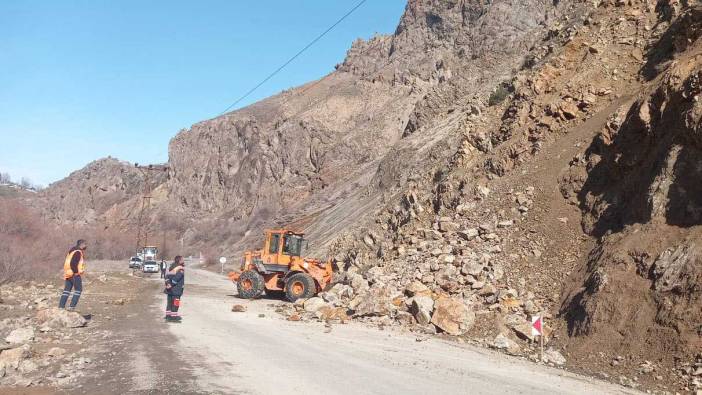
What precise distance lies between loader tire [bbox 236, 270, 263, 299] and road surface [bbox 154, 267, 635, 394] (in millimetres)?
7213

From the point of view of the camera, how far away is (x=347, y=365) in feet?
28.8

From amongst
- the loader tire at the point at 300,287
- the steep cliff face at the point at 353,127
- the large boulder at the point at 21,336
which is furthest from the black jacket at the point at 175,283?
the steep cliff face at the point at 353,127

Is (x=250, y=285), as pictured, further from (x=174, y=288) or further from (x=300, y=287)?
(x=174, y=288)

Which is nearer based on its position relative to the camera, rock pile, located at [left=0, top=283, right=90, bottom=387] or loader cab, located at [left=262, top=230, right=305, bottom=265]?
rock pile, located at [left=0, top=283, right=90, bottom=387]

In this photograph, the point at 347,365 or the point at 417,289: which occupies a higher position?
the point at 417,289

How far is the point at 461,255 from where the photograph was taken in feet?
50.6

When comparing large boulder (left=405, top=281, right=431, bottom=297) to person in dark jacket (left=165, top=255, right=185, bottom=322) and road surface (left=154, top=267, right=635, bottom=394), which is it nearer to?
road surface (left=154, top=267, right=635, bottom=394)

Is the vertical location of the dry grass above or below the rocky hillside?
below

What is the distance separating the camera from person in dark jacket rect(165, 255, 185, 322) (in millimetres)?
12657

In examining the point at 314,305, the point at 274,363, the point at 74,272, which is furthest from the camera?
the point at 314,305

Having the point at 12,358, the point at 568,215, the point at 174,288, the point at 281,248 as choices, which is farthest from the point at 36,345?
the point at 568,215

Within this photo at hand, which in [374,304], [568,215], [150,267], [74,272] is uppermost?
[568,215]

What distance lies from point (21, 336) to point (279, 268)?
11.3 m


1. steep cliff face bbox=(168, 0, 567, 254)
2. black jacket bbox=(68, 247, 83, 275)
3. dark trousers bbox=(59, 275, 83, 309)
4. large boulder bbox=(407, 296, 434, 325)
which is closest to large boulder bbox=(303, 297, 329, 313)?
large boulder bbox=(407, 296, 434, 325)
